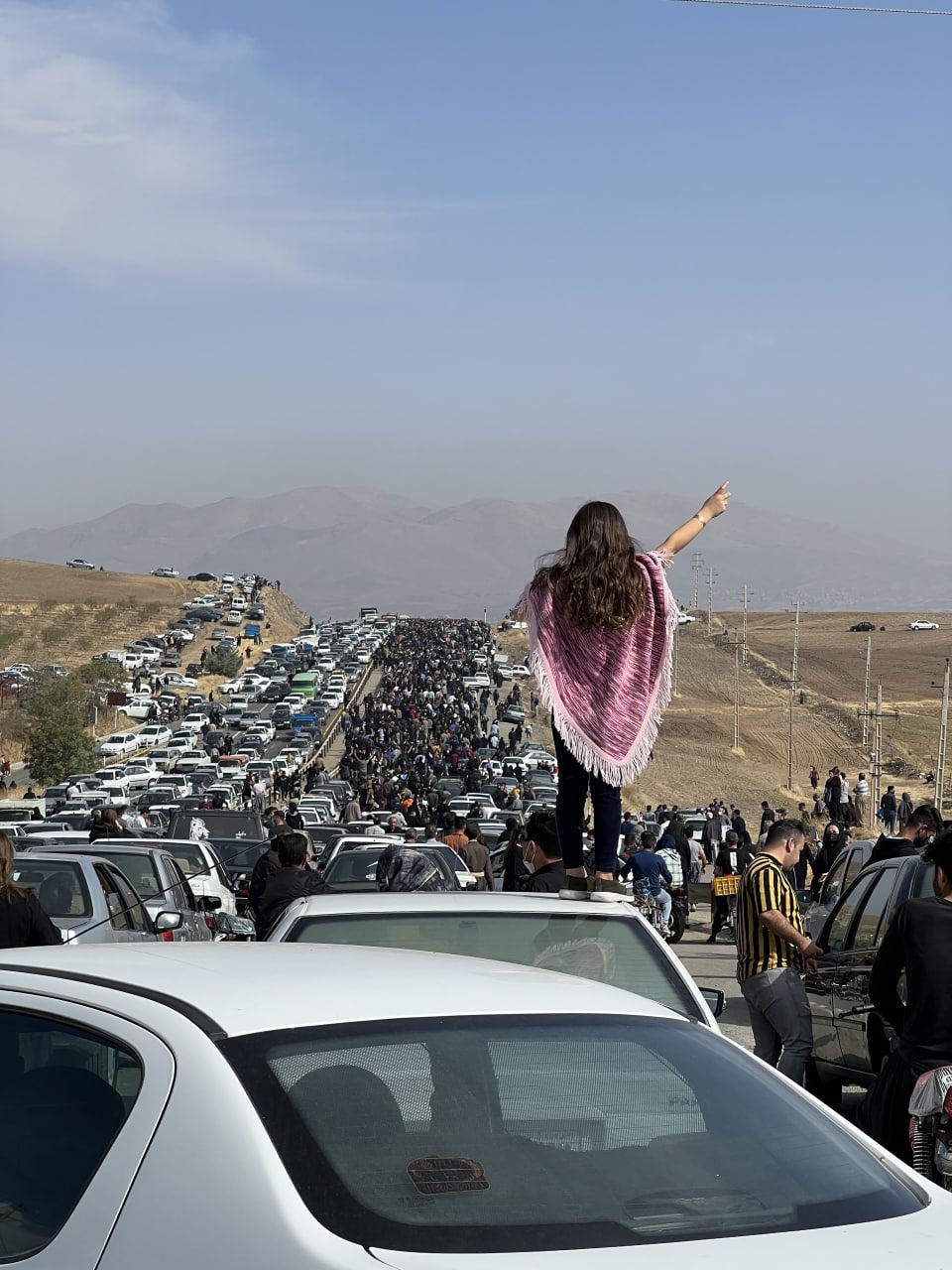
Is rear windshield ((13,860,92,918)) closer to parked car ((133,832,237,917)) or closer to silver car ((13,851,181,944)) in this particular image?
silver car ((13,851,181,944))

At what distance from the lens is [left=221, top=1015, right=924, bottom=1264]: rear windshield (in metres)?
2.81

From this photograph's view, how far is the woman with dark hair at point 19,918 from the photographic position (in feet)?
25.0

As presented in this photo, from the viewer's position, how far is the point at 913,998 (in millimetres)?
6133

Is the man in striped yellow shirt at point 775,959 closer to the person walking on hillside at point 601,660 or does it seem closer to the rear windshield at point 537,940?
the person walking on hillside at point 601,660

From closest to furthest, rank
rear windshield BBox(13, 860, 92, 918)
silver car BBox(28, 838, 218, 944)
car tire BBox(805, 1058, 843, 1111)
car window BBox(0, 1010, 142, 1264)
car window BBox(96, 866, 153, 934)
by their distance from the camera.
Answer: car window BBox(0, 1010, 142, 1264) < car tire BBox(805, 1058, 843, 1111) < car window BBox(96, 866, 153, 934) < rear windshield BBox(13, 860, 92, 918) < silver car BBox(28, 838, 218, 944)

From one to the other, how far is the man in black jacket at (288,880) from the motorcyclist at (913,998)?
580 cm

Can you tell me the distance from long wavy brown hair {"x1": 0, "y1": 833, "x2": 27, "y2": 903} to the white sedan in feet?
13.6

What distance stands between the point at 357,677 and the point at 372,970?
12966 cm

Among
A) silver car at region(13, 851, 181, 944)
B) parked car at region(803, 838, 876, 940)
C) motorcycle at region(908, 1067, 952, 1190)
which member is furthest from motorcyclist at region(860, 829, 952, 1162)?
parked car at region(803, 838, 876, 940)

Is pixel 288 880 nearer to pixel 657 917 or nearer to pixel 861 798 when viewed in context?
pixel 657 917

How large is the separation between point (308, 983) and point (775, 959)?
526 centimetres

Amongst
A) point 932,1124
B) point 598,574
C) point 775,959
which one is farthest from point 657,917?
point 598,574

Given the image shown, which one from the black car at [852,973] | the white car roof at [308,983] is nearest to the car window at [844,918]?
the black car at [852,973]

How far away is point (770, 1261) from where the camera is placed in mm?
2719
